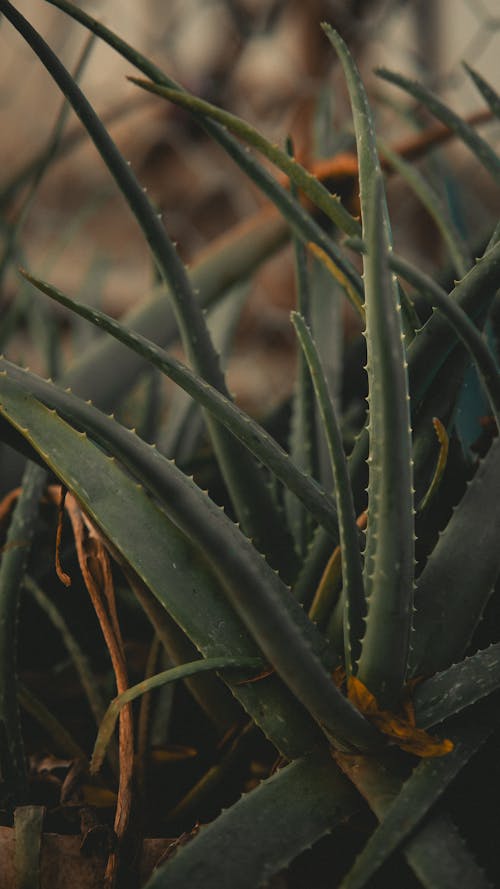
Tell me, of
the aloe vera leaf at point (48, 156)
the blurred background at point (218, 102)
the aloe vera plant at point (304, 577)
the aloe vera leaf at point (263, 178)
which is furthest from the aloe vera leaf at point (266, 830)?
the blurred background at point (218, 102)

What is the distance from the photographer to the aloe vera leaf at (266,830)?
0.16 m

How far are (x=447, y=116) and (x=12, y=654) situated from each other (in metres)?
0.21

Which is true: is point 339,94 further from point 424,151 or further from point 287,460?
point 287,460

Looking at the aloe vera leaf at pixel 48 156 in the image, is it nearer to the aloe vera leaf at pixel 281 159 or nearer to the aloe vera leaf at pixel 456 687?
the aloe vera leaf at pixel 281 159

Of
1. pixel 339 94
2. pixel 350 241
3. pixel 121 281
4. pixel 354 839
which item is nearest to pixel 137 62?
pixel 350 241

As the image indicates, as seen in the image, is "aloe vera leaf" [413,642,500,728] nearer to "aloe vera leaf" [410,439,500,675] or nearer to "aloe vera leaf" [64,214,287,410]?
"aloe vera leaf" [410,439,500,675]

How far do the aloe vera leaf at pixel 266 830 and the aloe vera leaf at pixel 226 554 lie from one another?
0.01m

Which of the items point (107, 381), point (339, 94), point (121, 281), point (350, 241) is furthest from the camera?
point (121, 281)

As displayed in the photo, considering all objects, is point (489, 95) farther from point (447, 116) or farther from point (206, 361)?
point (206, 361)

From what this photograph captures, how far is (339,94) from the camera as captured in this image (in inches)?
38.9

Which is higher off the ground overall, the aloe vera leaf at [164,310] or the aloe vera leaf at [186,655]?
the aloe vera leaf at [164,310]

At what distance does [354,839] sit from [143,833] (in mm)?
50

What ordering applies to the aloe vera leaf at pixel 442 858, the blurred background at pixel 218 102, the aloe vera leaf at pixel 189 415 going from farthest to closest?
the blurred background at pixel 218 102 → the aloe vera leaf at pixel 189 415 → the aloe vera leaf at pixel 442 858

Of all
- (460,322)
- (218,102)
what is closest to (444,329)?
(460,322)
